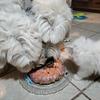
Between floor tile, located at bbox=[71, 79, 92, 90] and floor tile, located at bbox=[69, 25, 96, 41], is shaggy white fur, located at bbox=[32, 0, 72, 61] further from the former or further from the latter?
floor tile, located at bbox=[69, 25, 96, 41]

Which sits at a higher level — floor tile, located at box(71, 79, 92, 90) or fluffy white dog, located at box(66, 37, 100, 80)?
fluffy white dog, located at box(66, 37, 100, 80)

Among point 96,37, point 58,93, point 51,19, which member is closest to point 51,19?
point 51,19

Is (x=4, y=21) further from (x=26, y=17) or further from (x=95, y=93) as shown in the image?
(x=95, y=93)

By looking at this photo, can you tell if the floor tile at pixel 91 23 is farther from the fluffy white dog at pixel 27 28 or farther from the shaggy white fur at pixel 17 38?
the shaggy white fur at pixel 17 38

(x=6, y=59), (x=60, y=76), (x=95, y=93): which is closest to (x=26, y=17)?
(x=6, y=59)

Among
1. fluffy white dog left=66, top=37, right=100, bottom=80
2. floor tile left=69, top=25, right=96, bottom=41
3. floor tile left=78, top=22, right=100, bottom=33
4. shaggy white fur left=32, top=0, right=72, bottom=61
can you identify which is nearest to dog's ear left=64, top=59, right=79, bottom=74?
fluffy white dog left=66, top=37, right=100, bottom=80

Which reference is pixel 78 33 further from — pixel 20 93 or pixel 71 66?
pixel 20 93

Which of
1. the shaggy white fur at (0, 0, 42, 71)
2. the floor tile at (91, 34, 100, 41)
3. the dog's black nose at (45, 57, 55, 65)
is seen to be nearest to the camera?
the shaggy white fur at (0, 0, 42, 71)
